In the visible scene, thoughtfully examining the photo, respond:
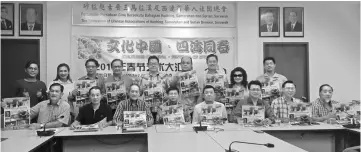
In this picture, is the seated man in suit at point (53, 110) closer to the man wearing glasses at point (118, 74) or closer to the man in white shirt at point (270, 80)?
the man wearing glasses at point (118, 74)

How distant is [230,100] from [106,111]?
5.52 ft

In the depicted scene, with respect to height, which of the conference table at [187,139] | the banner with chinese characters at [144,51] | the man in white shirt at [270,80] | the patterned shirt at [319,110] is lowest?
the conference table at [187,139]

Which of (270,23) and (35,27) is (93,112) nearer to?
(35,27)

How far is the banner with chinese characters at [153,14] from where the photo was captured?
17.5ft

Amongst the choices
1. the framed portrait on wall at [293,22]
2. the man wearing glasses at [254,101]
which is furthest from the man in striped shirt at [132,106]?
the framed portrait on wall at [293,22]

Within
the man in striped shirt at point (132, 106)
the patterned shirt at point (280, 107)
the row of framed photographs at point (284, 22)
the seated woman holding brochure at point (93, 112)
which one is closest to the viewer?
the seated woman holding brochure at point (93, 112)

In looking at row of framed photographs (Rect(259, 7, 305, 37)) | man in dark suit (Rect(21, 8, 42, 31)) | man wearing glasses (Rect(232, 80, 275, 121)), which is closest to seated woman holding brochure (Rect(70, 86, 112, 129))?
man wearing glasses (Rect(232, 80, 275, 121))

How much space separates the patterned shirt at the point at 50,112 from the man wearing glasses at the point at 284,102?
280cm

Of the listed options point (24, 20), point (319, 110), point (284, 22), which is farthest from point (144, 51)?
point (319, 110)

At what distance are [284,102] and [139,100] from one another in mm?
2018

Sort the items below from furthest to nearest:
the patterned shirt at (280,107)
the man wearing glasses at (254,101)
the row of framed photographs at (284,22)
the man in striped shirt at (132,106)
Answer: the row of framed photographs at (284,22) < the patterned shirt at (280,107) < the man wearing glasses at (254,101) < the man in striped shirt at (132,106)

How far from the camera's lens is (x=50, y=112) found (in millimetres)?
3730

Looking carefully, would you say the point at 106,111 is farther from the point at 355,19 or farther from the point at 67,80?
the point at 355,19

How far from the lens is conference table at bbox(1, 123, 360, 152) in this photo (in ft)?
8.27
